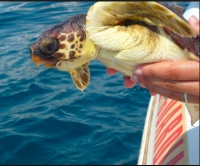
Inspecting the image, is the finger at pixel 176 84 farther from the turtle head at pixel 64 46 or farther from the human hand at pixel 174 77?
the turtle head at pixel 64 46

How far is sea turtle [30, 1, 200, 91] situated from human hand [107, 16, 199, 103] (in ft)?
0.24

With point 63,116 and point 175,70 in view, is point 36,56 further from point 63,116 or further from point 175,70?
point 63,116

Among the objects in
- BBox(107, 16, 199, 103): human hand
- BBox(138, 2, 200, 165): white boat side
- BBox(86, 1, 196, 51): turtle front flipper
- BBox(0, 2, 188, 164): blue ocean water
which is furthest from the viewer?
BBox(0, 2, 188, 164): blue ocean water

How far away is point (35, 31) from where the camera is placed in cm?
680

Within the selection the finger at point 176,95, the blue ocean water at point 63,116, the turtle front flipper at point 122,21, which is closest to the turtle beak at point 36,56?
the turtle front flipper at point 122,21

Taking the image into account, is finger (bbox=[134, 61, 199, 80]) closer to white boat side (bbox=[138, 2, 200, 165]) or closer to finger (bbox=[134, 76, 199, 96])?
finger (bbox=[134, 76, 199, 96])

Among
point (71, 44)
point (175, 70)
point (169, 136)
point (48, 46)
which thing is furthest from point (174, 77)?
point (169, 136)

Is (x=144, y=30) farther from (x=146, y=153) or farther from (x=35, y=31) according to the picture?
(x=35, y=31)

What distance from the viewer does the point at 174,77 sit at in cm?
168

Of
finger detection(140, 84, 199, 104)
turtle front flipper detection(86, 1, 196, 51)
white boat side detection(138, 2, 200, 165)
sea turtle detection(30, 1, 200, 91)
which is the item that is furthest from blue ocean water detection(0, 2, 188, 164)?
turtle front flipper detection(86, 1, 196, 51)

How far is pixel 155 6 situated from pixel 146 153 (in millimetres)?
1896

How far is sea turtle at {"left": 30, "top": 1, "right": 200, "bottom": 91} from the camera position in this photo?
65.7 inches

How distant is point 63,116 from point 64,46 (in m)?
2.43

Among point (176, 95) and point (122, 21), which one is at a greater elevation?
point (122, 21)
